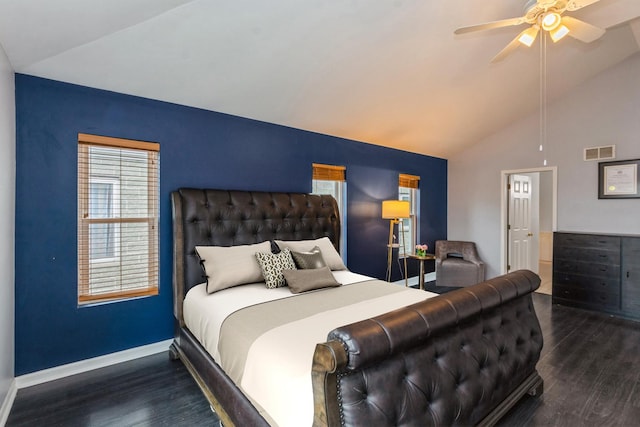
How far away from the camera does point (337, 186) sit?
436 centimetres

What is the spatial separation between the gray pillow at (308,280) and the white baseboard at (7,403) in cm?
197

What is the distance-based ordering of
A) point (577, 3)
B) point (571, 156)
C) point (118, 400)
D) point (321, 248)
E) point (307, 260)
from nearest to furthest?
point (577, 3) → point (118, 400) → point (307, 260) → point (321, 248) → point (571, 156)

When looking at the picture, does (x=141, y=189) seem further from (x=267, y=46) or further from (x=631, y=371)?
(x=631, y=371)

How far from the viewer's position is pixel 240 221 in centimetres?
307

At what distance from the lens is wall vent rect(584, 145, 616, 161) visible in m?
4.32

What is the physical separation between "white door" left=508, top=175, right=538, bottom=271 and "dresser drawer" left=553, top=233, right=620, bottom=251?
1140 mm

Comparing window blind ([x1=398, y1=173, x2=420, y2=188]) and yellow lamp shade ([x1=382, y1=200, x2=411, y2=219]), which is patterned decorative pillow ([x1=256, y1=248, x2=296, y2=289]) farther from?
window blind ([x1=398, y1=173, x2=420, y2=188])

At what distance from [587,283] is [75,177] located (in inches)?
235

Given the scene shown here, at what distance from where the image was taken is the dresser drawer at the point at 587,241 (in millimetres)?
3926

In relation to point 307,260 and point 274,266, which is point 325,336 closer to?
point 274,266

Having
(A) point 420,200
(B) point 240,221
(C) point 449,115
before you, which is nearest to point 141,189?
(B) point 240,221

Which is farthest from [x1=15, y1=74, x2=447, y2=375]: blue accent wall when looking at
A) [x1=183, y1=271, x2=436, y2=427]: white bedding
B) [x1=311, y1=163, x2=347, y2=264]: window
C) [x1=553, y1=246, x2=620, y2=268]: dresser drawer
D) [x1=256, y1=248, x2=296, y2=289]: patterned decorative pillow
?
[x1=553, y1=246, x2=620, y2=268]: dresser drawer

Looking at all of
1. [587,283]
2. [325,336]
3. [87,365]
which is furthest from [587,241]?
[87,365]

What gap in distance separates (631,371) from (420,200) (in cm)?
347
